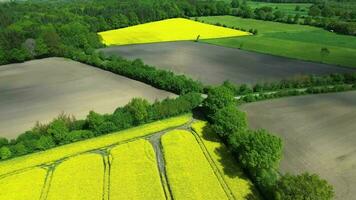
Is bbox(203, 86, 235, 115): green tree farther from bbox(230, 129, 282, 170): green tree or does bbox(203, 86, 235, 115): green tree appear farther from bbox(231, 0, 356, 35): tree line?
bbox(231, 0, 356, 35): tree line

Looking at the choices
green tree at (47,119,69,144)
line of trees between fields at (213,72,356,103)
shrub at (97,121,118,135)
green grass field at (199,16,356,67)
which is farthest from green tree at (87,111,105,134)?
green grass field at (199,16,356,67)

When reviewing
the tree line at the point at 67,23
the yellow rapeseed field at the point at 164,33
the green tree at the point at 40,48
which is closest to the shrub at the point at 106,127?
the tree line at the point at 67,23

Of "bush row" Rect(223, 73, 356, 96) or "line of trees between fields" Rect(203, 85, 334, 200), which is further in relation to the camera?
"bush row" Rect(223, 73, 356, 96)

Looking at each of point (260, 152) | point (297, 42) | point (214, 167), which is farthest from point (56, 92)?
point (297, 42)

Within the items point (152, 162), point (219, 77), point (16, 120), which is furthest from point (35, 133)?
point (219, 77)

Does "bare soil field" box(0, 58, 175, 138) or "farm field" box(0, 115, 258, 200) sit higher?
"farm field" box(0, 115, 258, 200)

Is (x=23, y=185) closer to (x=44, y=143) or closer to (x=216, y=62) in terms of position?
(x=44, y=143)
